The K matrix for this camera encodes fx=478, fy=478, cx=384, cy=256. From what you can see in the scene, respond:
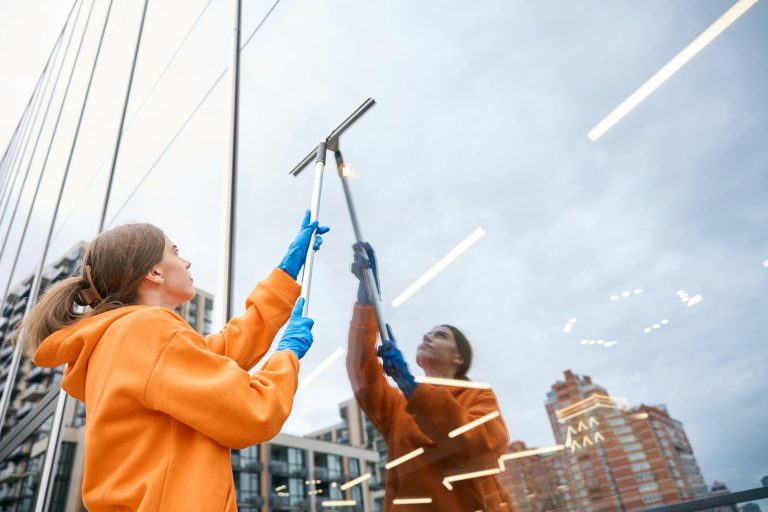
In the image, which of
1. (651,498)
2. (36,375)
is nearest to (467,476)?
(651,498)

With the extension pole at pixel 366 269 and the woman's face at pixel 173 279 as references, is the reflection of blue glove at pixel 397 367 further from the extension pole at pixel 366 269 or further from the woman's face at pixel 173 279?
the woman's face at pixel 173 279

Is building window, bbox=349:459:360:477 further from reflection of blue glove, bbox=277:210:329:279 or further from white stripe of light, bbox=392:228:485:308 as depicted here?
reflection of blue glove, bbox=277:210:329:279

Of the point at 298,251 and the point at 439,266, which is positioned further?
the point at 439,266

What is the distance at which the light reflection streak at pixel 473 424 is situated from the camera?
124 cm

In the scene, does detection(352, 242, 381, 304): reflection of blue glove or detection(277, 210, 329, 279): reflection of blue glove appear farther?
detection(352, 242, 381, 304): reflection of blue glove

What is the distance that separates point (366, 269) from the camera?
1.70 m

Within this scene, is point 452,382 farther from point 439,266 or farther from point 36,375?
point 36,375

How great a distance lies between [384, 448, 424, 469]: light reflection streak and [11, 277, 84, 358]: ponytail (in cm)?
94

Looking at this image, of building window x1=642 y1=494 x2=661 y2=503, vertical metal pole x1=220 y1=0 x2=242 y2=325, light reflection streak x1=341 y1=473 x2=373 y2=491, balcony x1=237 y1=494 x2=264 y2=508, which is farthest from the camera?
vertical metal pole x1=220 y1=0 x2=242 y2=325

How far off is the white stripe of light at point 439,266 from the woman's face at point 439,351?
16 cm

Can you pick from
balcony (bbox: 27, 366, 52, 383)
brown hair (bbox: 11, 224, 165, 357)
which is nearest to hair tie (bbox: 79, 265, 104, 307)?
brown hair (bbox: 11, 224, 165, 357)

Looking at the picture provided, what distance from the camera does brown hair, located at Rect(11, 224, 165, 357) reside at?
1.05 metres

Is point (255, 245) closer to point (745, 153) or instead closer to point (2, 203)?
point (745, 153)

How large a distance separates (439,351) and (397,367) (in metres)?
0.14
